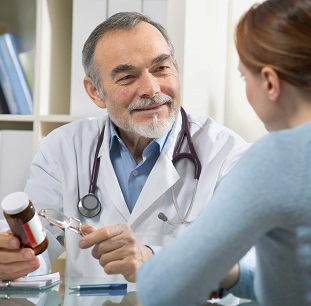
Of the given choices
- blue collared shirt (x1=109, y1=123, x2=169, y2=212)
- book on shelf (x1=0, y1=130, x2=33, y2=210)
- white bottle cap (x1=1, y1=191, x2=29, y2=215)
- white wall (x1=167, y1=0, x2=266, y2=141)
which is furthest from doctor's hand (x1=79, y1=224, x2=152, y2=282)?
book on shelf (x1=0, y1=130, x2=33, y2=210)

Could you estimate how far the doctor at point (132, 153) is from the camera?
2057 millimetres

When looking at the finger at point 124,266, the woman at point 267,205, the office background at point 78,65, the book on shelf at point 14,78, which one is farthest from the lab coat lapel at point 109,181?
the woman at point 267,205

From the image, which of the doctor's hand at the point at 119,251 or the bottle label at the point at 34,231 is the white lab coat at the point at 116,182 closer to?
the doctor's hand at the point at 119,251

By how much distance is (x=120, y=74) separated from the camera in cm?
218

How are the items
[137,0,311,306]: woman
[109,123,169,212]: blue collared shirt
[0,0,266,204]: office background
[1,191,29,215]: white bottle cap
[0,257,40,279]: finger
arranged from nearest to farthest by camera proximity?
[137,0,311,306]: woman, [1,191,29,215]: white bottle cap, [0,257,40,279]: finger, [109,123,169,212]: blue collared shirt, [0,0,266,204]: office background

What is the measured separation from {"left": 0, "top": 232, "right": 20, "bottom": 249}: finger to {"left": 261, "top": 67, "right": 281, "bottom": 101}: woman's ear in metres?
0.68

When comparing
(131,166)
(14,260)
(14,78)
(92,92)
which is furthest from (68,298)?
(14,78)

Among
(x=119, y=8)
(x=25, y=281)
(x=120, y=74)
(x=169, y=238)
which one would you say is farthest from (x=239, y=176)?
(x=119, y=8)

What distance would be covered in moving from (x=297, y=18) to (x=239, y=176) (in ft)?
0.84

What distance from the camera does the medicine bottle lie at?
1.27 meters

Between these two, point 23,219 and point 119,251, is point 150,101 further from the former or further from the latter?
point 23,219

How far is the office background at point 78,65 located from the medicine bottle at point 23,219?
1122mm

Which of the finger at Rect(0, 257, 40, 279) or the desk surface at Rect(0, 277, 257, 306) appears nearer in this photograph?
the desk surface at Rect(0, 277, 257, 306)

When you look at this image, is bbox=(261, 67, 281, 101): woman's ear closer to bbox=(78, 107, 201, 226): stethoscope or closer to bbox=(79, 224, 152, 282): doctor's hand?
bbox=(79, 224, 152, 282): doctor's hand
